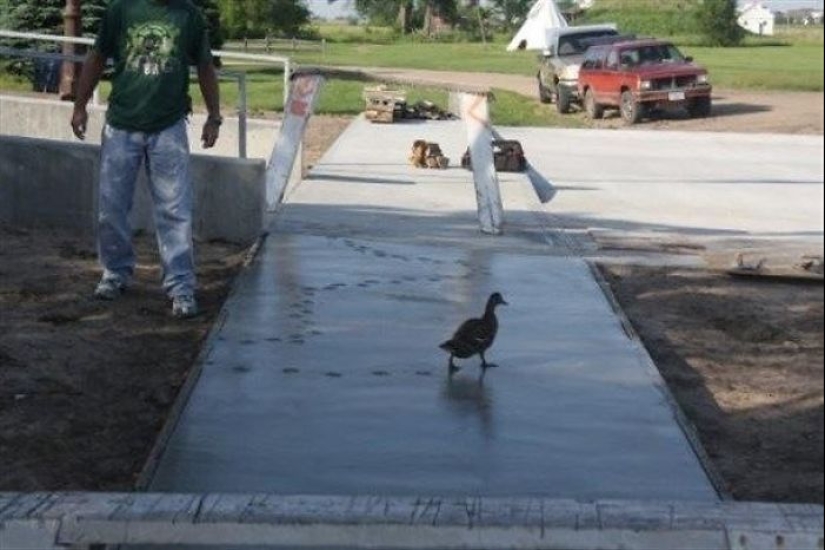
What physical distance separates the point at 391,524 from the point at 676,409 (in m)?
2.87

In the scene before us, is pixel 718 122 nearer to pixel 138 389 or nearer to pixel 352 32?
pixel 352 32

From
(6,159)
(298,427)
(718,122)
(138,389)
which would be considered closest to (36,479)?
(298,427)

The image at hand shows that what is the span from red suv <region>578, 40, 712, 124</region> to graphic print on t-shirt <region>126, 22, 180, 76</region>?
1364 cm

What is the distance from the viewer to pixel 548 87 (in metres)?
31.5

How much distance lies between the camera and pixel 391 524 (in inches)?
175

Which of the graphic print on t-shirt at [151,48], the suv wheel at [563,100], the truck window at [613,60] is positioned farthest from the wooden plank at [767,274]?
the suv wheel at [563,100]

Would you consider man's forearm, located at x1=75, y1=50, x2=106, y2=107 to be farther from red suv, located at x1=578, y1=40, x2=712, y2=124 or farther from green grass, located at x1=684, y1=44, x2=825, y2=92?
red suv, located at x1=578, y1=40, x2=712, y2=124

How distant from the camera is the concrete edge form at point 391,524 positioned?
173 inches

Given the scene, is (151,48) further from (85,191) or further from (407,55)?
(407,55)

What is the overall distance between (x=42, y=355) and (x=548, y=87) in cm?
2382

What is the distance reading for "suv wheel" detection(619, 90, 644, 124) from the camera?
1009 inches

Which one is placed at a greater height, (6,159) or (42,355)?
(6,159)

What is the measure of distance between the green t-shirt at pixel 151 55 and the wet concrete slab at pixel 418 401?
3.56 feet

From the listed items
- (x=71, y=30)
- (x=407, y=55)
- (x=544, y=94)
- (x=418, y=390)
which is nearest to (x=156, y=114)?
(x=418, y=390)
